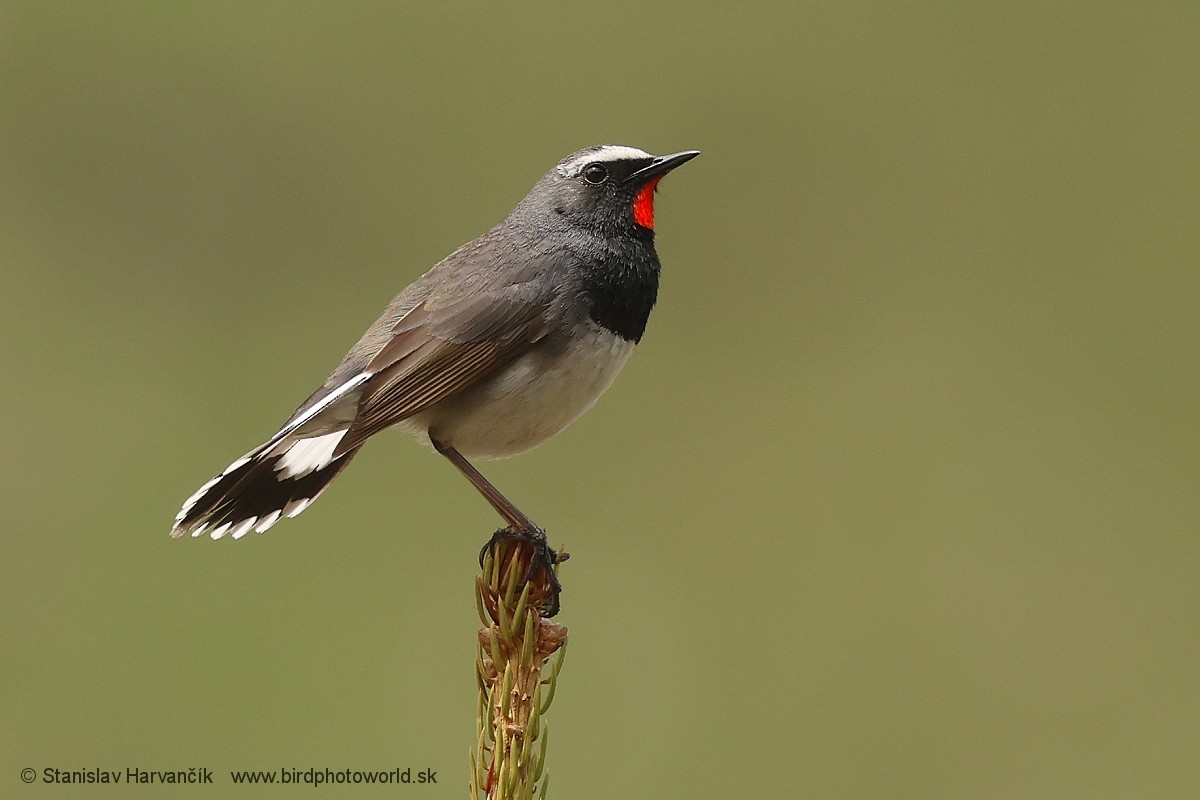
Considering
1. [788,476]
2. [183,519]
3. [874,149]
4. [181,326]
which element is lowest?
[183,519]

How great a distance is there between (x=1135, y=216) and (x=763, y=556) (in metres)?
3.73

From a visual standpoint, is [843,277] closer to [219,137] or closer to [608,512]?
[608,512]

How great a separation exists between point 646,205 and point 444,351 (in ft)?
2.72

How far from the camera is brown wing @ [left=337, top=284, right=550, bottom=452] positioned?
400 cm

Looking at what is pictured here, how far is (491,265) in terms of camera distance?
169 inches

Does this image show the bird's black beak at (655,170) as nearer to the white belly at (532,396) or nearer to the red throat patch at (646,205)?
the red throat patch at (646,205)

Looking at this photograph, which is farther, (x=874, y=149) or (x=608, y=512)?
(x=874, y=149)

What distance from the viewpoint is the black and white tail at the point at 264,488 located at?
403 cm

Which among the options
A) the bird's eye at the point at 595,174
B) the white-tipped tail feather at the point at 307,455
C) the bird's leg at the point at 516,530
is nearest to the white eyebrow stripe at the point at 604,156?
the bird's eye at the point at 595,174

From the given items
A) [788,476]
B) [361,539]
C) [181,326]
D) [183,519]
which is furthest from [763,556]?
[183,519]

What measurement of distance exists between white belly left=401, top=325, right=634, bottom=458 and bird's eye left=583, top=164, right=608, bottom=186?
1.79ft

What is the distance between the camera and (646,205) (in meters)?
4.49

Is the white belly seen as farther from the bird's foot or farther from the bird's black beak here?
the bird's black beak

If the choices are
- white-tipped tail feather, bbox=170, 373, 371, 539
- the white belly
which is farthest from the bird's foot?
white-tipped tail feather, bbox=170, 373, 371, 539
